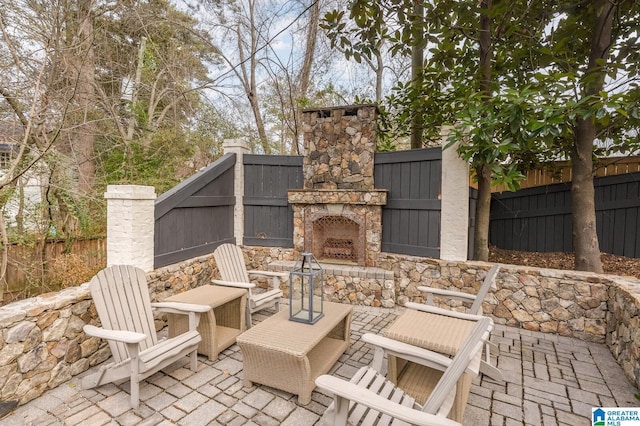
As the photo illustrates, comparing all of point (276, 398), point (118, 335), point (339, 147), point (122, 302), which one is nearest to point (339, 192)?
point (339, 147)

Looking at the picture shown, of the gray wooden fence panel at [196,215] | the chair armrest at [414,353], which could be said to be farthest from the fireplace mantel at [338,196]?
the chair armrest at [414,353]

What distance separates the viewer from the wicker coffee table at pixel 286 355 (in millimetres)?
2295

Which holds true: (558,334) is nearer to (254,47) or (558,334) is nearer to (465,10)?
(465,10)

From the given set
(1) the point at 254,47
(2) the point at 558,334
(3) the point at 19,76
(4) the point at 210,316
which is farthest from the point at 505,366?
(1) the point at 254,47

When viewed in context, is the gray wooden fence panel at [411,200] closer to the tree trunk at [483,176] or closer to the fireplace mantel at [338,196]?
the fireplace mantel at [338,196]

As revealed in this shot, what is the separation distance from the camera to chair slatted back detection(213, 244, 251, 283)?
12.6 feet

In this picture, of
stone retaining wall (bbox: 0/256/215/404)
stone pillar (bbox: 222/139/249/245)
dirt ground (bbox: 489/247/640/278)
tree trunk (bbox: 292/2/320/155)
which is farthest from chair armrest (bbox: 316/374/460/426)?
tree trunk (bbox: 292/2/320/155)

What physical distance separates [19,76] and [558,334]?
6.96 meters

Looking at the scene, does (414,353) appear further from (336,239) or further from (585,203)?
(585,203)

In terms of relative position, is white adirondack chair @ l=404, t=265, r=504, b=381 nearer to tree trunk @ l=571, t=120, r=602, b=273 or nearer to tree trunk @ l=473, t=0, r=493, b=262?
tree trunk @ l=473, t=0, r=493, b=262

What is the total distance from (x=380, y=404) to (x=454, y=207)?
330cm

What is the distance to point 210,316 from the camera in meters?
2.87

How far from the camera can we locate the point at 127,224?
338 cm

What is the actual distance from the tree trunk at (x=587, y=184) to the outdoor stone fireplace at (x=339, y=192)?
96.4 inches
